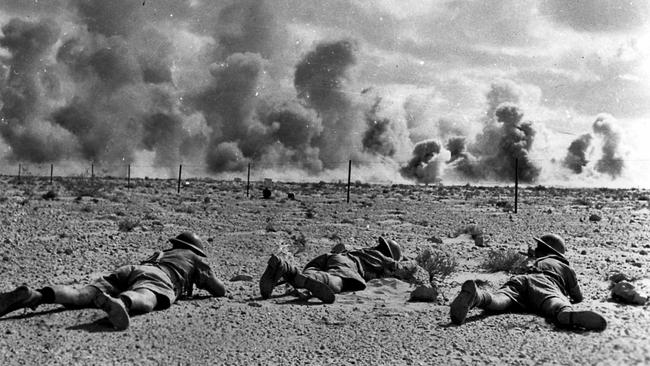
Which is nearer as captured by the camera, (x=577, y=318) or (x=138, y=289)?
(x=577, y=318)

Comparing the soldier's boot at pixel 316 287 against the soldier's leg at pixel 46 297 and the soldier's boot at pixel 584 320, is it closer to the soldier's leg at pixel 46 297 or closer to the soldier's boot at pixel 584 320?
the soldier's leg at pixel 46 297

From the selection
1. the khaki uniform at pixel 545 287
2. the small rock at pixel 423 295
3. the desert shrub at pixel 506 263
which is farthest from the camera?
the desert shrub at pixel 506 263

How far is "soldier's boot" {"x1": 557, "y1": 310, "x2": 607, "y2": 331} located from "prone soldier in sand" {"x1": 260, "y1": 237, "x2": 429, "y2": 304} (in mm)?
2736

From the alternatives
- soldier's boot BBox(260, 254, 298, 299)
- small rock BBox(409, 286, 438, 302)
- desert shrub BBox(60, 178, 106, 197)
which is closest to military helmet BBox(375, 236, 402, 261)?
small rock BBox(409, 286, 438, 302)

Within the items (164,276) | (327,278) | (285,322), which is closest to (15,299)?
(164,276)

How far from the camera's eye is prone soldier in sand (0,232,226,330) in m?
5.79

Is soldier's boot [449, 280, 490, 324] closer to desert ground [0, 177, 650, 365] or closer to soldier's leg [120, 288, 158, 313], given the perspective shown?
desert ground [0, 177, 650, 365]

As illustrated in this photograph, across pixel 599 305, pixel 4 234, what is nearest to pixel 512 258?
pixel 599 305

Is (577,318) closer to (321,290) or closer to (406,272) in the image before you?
(321,290)

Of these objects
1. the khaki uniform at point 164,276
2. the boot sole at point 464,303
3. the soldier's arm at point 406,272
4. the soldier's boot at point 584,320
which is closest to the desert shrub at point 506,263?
the soldier's arm at point 406,272

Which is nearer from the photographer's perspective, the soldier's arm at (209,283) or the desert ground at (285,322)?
the desert ground at (285,322)

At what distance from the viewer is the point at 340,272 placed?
→ 8.16 m

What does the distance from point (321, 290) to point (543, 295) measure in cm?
267

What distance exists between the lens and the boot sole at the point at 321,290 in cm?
736
